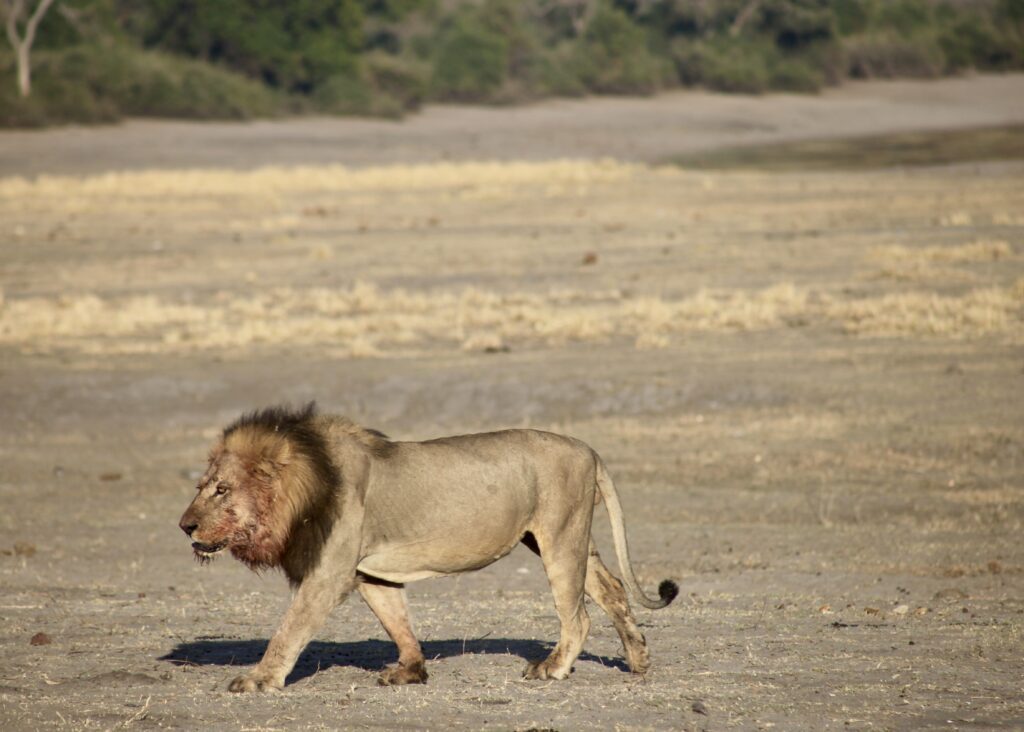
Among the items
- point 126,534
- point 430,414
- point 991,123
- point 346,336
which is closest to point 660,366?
point 430,414

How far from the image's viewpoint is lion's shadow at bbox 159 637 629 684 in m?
7.66

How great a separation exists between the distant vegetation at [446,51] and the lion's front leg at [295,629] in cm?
5085

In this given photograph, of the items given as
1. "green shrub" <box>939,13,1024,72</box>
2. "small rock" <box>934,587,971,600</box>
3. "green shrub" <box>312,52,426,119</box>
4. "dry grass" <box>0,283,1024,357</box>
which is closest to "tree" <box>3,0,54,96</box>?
"green shrub" <box>312,52,426,119</box>

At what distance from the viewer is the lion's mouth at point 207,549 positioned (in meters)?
6.57

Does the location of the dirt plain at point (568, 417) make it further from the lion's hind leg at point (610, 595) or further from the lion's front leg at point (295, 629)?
the lion's hind leg at point (610, 595)

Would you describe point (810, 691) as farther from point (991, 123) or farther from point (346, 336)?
point (991, 123)

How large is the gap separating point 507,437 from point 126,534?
6.34 metres

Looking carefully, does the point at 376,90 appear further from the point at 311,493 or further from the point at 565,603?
the point at 311,493

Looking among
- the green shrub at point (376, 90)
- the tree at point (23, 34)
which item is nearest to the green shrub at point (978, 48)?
the green shrub at point (376, 90)

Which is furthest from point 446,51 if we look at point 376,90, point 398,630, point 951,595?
point 398,630

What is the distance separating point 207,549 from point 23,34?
215 ft

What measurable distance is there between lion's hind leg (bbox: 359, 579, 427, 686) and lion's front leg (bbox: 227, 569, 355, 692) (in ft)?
1.54

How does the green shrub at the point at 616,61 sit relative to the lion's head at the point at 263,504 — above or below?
below

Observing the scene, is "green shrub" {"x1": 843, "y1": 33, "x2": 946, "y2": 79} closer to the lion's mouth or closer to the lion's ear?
the lion's ear
